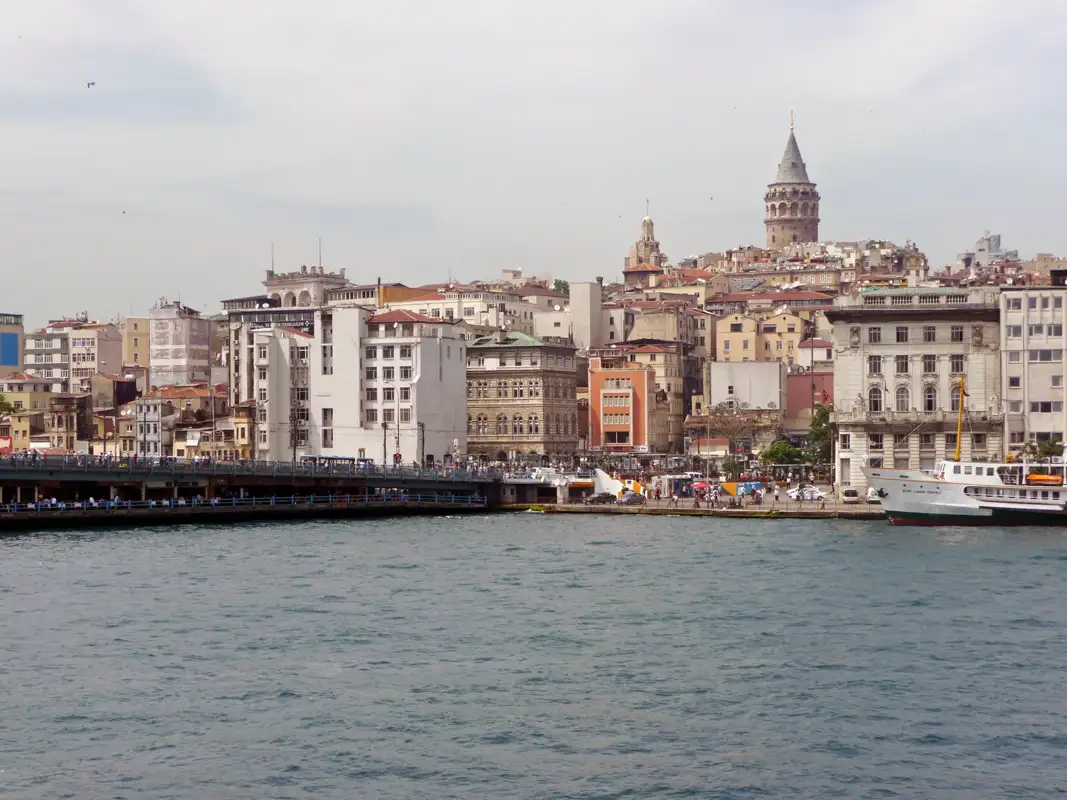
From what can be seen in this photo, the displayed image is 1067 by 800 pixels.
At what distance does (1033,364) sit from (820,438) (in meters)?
28.4

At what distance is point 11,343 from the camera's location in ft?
→ 540

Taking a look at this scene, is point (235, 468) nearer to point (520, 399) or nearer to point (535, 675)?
point (520, 399)

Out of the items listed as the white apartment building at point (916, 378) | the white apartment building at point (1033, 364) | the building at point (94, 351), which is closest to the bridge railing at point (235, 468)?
the white apartment building at point (916, 378)

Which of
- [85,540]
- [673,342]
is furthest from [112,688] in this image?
[673,342]

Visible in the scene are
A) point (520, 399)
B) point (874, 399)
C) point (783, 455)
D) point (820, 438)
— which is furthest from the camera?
point (520, 399)

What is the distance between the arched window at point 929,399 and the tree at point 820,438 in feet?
69.7

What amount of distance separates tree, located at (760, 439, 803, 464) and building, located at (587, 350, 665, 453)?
13.7 metres

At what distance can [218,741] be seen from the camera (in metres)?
Result: 31.3

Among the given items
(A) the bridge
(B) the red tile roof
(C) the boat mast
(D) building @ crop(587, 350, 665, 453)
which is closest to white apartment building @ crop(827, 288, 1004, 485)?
(C) the boat mast

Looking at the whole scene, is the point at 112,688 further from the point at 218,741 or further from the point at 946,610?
the point at 946,610

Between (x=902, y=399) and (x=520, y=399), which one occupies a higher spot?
(x=520, y=399)

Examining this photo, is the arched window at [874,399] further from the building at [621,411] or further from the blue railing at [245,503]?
the building at [621,411]

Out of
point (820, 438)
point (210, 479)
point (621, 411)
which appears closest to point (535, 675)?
point (210, 479)

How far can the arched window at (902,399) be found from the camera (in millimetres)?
90500
